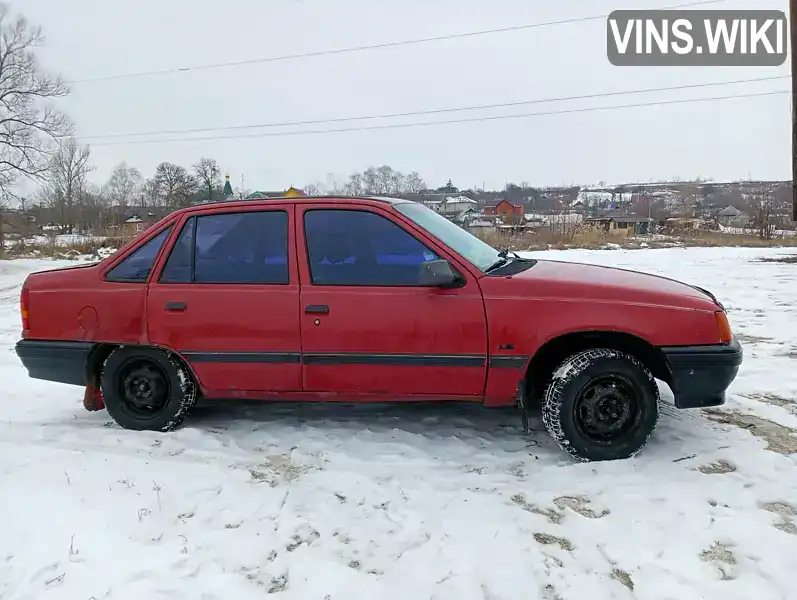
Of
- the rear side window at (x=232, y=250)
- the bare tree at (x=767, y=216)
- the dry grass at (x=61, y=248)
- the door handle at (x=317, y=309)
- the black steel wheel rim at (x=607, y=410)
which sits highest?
the bare tree at (x=767, y=216)

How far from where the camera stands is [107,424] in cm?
415

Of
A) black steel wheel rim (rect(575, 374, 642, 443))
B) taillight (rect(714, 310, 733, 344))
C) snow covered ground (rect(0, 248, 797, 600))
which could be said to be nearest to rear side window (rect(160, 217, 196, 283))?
snow covered ground (rect(0, 248, 797, 600))

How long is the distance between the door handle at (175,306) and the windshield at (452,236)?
1576mm

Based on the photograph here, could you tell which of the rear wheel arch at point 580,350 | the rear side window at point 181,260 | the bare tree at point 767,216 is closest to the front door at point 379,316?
the rear wheel arch at point 580,350

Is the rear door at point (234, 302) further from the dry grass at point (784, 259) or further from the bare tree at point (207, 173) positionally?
the bare tree at point (207, 173)

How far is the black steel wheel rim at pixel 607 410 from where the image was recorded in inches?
132

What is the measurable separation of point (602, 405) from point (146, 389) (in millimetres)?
3088

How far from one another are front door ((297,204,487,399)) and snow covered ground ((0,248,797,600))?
Answer: 0.48m

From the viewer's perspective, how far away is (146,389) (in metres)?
3.96

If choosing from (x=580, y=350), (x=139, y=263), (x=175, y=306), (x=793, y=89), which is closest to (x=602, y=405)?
(x=580, y=350)

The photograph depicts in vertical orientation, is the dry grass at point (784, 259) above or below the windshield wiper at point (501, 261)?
below

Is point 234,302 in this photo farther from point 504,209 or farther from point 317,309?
point 504,209

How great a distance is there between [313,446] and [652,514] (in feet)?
6.69

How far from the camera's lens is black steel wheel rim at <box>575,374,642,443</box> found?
3344 mm
